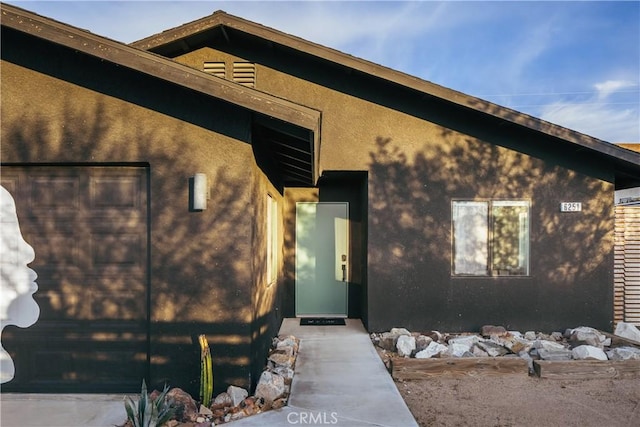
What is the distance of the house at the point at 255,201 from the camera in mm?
4457

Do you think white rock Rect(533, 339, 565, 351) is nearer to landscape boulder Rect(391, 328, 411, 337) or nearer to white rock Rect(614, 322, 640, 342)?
landscape boulder Rect(391, 328, 411, 337)

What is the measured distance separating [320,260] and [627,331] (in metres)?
5.86

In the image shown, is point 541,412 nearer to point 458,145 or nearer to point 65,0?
point 458,145

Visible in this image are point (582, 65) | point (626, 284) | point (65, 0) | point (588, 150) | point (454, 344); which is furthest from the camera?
point (582, 65)

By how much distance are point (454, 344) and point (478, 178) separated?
313cm

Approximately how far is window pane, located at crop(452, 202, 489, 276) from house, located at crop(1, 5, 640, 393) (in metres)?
0.04

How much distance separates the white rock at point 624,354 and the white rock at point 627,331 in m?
1.50

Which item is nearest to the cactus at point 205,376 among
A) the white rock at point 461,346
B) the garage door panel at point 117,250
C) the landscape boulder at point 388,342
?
the garage door panel at point 117,250

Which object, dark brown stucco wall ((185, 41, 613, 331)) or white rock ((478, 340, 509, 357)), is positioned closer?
white rock ((478, 340, 509, 357))

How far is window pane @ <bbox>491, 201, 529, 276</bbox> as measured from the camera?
7.75 metres

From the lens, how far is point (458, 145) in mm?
7703

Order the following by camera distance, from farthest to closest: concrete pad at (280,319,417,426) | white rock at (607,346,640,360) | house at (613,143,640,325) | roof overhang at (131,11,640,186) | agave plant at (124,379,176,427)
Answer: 1. house at (613,143,640,325)
2. roof overhang at (131,11,640,186)
3. white rock at (607,346,640,360)
4. concrete pad at (280,319,417,426)
5. agave plant at (124,379,176,427)

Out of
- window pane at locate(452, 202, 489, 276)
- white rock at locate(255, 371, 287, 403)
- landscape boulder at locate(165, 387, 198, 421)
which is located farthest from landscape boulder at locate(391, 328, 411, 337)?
landscape boulder at locate(165, 387, 198, 421)

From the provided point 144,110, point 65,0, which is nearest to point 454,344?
point 144,110
